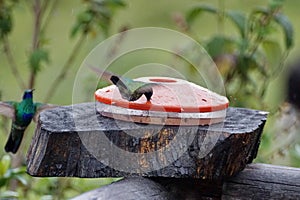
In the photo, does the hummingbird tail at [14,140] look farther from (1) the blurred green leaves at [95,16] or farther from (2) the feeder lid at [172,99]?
(1) the blurred green leaves at [95,16]

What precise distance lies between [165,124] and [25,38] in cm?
383

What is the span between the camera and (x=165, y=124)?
1.17 m

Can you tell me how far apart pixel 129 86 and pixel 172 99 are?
75 millimetres

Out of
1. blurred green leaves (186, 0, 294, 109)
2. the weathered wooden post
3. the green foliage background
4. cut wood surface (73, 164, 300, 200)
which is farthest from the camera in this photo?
blurred green leaves (186, 0, 294, 109)

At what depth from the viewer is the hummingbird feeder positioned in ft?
3.84

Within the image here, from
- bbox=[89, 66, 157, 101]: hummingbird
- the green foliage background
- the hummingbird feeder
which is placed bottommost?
the green foliage background

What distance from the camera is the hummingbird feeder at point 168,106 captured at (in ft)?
3.84

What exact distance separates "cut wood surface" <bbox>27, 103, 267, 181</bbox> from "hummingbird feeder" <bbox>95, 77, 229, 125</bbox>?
0.6 inches

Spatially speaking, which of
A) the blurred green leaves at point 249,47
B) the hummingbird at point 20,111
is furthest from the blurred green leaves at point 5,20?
the hummingbird at point 20,111

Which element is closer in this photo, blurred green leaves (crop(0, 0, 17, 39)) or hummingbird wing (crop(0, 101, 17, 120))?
hummingbird wing (crop(0, 101, 17, 120))

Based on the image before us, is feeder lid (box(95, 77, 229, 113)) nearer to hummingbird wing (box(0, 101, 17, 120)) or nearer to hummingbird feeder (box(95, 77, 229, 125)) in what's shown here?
hummingbird feeder (box(95, 77, 229, 125))

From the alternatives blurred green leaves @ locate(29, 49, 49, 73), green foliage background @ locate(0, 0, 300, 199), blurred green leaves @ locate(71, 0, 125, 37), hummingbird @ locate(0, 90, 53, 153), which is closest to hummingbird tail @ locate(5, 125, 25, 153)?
hummingbird @ locate(0, 90, 53, 153)

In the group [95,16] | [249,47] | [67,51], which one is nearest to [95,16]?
[95,16]

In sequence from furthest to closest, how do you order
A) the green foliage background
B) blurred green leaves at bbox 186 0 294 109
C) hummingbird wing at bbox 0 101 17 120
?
1. blurred green leaves at bbox 186 0 294 109
2. the green foliage background
3. hummingbird wing at bbox 0 101 17 120
